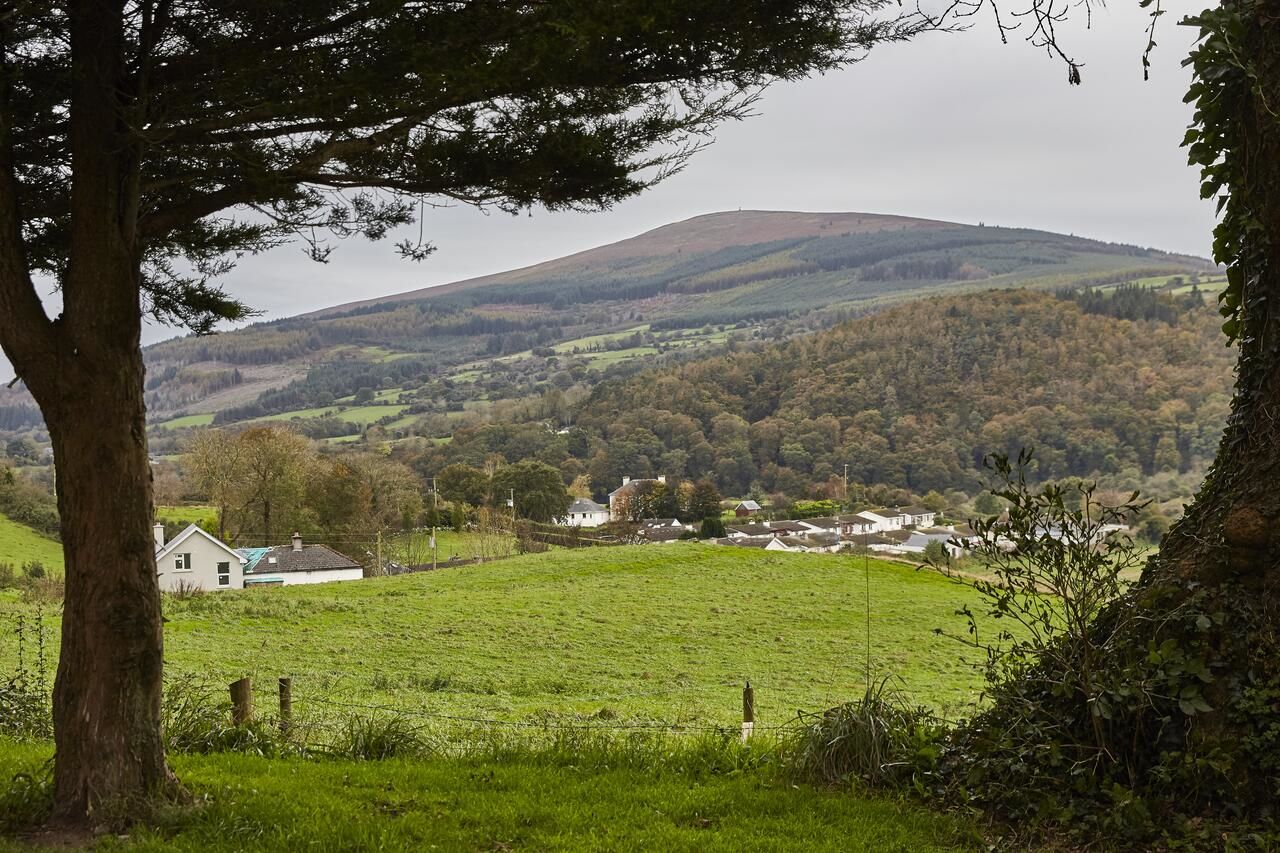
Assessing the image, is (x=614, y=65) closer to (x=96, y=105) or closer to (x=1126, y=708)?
(x=96, y=105)

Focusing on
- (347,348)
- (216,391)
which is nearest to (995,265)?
(347,348)

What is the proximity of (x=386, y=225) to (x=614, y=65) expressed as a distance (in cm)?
216

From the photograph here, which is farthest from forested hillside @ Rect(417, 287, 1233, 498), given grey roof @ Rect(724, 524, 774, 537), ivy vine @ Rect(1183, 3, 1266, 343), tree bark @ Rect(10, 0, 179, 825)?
tree bark @ Rect(10, 0, 179, 825)

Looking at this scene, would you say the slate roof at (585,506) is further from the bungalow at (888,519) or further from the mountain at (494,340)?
the mountain at (494,340)

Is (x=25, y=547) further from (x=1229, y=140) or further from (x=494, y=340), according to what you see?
(x=494, y=340)

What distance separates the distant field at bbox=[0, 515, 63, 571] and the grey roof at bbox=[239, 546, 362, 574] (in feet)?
23.2

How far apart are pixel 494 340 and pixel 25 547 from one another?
131 metres

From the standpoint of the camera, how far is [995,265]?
182000 millimetres

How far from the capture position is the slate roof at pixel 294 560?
40.1 metres

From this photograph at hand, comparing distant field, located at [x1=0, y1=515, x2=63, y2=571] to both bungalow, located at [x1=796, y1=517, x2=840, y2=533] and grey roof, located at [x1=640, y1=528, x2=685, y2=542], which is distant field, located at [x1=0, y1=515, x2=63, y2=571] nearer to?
grey roof, located at [x1=640, y1=528, x2=685, y2=542]

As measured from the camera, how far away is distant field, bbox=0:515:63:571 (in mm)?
35750

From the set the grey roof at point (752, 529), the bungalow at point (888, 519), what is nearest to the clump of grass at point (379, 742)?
the grey roof at point (752, 529)

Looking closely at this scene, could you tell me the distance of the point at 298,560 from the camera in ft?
134

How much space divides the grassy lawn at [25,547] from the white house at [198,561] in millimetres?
3634
